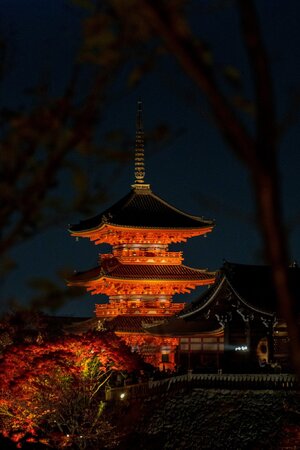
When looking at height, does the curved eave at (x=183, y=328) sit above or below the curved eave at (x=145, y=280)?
below

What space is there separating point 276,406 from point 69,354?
608 cm

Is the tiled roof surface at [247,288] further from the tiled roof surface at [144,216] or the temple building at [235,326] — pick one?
the tiled roof surface at [144,216]

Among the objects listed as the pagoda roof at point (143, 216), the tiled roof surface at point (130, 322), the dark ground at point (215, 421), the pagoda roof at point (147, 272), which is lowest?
the dark ground at point (215, 421)

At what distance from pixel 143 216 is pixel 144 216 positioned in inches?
2.2

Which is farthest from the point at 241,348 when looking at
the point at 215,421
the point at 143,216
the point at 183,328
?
the point at 143,216

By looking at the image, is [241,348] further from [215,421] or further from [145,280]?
[145,280]

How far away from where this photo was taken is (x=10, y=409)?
25781 mm

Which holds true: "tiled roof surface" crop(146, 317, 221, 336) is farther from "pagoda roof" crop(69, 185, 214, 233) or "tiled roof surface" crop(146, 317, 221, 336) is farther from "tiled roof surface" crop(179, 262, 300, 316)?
"pagoda roof" crop(69, 185, 214, 233)

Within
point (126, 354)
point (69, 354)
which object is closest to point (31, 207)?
point (69, 354)

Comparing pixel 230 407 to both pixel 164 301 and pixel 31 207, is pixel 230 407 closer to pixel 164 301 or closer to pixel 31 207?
pixel 164 301

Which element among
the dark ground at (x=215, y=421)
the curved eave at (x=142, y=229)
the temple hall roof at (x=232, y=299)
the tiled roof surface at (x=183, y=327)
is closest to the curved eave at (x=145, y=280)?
Answer: the curved eave at (x=142, y=229)

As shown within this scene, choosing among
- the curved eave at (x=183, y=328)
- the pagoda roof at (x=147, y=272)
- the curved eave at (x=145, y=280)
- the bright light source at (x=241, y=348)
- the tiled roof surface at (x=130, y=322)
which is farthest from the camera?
the pagoda roof at (x=147, y=272)

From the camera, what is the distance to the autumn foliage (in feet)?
81.8

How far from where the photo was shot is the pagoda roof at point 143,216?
4012 cm
